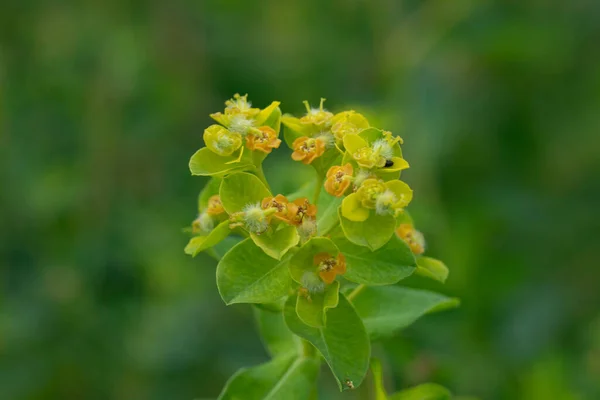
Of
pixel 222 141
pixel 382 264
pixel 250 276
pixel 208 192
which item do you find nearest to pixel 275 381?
pixel 250 276

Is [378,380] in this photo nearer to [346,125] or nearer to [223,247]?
[223,247]

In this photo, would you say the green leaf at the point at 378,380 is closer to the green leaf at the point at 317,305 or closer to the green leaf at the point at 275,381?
the green leaf at the point at 275,381

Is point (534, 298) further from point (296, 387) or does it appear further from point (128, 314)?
point (296, 387)

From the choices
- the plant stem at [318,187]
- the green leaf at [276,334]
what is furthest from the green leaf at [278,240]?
the green leaf at [276,334]

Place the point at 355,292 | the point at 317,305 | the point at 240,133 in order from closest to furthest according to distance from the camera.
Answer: the point at 317,305 → the point at 240,133 → the point at 355,292

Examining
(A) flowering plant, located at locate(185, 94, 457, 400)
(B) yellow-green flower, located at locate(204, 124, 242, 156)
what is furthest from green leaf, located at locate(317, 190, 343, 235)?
(B) yellow-green flower, located at locate(204, 124, 242, 156)

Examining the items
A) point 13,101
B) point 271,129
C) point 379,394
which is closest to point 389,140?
point 271,129
